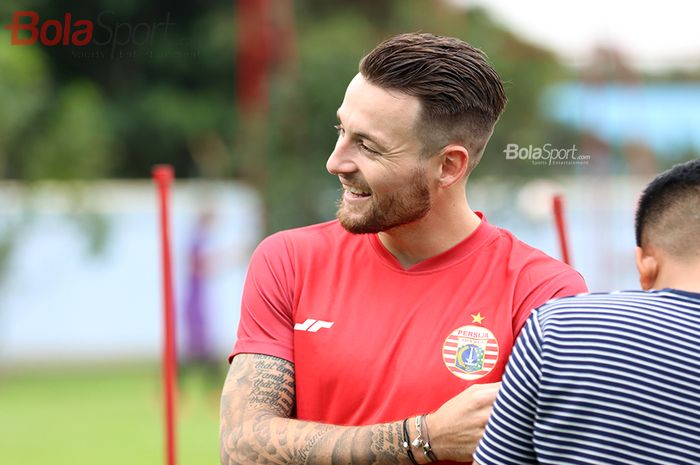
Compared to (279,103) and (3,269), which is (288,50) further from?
(3,269)

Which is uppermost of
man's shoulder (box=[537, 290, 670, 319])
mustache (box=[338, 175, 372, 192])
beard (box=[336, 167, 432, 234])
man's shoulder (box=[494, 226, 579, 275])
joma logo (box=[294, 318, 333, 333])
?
mustache (box=[338, 175, 372, 192])

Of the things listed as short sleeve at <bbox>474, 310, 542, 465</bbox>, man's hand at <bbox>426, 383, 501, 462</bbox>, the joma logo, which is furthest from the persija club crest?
short sleeve at <bbox>474, 310, 542, 465</bbox>

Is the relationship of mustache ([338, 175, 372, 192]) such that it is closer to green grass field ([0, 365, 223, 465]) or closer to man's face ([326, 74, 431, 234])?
man's face ([326, 74, 431, 234])

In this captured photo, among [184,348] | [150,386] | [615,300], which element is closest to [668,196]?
[615,300]

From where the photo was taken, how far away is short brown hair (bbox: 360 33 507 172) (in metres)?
2.76

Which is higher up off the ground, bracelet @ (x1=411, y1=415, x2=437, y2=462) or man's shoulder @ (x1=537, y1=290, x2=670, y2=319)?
man's shoulder @ (x1=537, y1=290, x2=670, y2=319)

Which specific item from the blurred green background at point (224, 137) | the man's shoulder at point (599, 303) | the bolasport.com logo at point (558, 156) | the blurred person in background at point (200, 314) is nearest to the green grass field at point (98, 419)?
the blurred green background at point (224, 137)

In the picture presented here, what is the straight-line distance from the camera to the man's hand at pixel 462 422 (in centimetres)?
244

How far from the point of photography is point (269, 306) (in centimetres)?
280

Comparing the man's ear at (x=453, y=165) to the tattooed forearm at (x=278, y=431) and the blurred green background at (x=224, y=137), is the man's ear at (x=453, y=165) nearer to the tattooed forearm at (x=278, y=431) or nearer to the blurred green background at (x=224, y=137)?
the tattooed forearm at (x=278, y=431)

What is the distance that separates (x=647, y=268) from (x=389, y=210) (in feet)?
2.38

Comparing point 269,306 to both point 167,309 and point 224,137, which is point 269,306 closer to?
point 167,309

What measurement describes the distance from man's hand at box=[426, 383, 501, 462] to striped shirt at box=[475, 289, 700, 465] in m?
0.29

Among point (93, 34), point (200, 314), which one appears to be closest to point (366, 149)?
point (93, 34)
